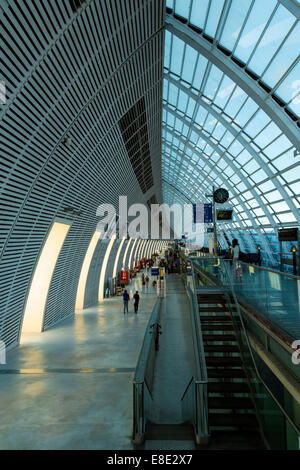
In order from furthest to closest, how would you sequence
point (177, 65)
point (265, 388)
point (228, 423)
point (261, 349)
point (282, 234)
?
point (177, 65)
point (282, 234)
point (228, 423)
point (261, 349)
point (265, 388)

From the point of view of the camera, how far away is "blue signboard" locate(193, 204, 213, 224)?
2317cm

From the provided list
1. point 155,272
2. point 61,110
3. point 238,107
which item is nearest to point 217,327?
point 61,110

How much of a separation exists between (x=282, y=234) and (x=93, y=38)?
880cm

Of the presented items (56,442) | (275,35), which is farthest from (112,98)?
(56,442)

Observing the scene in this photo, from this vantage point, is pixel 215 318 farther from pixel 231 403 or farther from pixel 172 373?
pixel 231 403

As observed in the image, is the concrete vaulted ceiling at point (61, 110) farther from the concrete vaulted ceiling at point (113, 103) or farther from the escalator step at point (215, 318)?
the escalator step at point (215, 318)

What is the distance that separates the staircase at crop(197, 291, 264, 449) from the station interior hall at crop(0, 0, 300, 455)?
54 mm

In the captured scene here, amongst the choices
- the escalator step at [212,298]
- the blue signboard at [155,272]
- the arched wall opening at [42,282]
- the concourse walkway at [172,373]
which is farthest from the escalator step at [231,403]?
the blue signboard at [155,272]

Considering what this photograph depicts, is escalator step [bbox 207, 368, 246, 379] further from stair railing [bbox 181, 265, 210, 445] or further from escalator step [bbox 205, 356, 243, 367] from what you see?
stair railing [bbox 181, 265, 210, 445]

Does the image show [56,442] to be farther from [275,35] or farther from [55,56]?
[275,35]

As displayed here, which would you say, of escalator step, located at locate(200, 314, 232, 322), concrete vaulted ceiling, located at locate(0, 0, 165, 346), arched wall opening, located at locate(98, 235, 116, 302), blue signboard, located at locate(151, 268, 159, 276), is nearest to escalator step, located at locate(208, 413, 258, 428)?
escalator step, located at locate(200, 314, 232, 322)

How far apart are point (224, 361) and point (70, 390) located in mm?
4903

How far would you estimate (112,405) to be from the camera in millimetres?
7750

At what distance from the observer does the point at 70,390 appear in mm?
→ 8695
